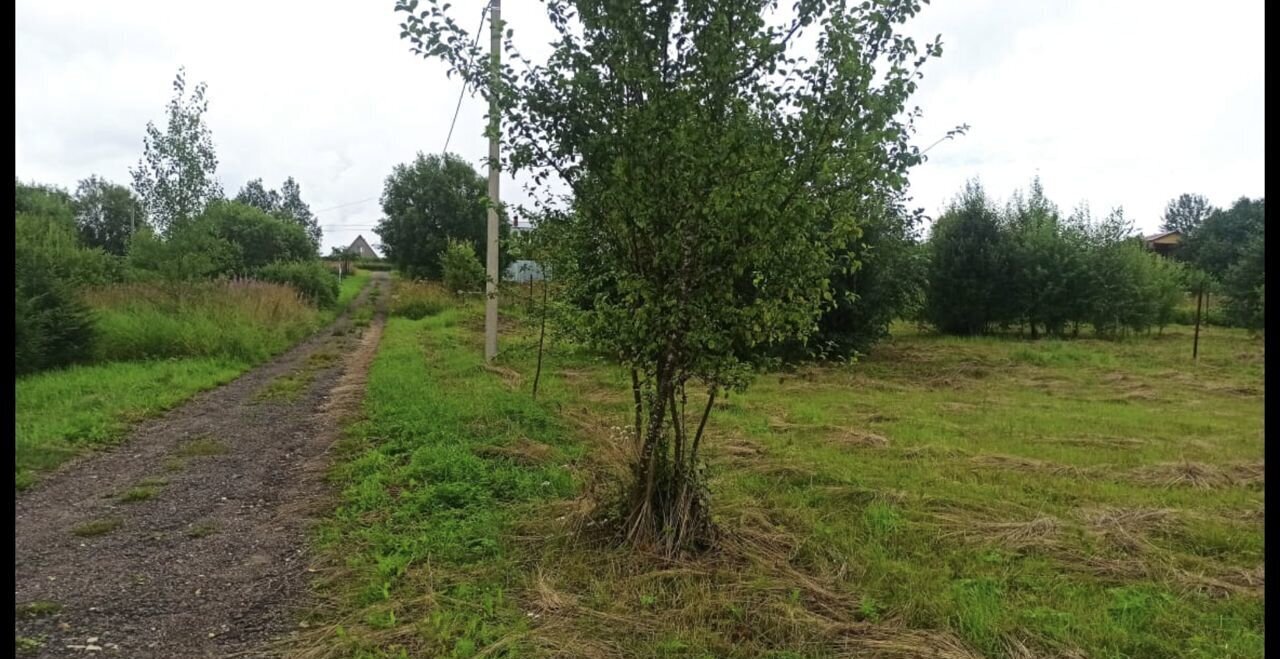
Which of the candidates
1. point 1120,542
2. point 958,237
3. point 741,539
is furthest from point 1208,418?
point 958,237

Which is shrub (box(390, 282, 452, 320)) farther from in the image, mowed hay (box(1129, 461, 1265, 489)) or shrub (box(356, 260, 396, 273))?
shrub (box(356, 260, 396, 273))

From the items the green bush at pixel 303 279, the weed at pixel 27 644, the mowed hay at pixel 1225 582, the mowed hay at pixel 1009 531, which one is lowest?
the mowed hay at pixel 1225 582

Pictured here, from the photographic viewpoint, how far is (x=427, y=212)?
1554 inches

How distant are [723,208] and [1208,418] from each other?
32.5 ft

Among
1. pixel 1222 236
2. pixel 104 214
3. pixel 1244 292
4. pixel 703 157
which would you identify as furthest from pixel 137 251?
pixel 1222 236

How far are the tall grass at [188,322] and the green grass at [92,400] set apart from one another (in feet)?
2.18

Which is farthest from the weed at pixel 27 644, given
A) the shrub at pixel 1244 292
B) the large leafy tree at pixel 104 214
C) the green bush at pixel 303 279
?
the large leafy tree at pixel 104 214

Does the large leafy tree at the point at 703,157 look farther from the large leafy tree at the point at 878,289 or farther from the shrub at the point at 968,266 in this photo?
the shrub at the point at 968,266

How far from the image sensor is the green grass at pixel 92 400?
6.35 meters

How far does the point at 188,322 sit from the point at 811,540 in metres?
12.7

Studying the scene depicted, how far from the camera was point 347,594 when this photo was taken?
3643mm

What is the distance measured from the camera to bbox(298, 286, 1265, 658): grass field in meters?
3.35

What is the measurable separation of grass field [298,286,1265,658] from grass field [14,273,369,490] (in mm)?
2403

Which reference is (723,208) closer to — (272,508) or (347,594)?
(347,594)
